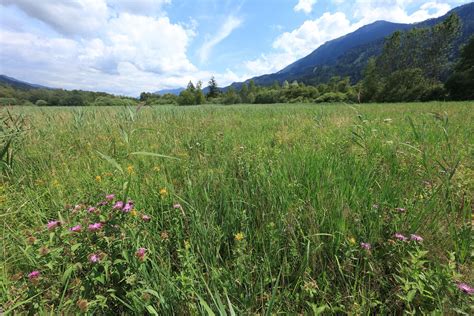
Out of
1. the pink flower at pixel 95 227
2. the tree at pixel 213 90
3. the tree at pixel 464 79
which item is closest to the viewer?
the pink flower at pixel 95 227

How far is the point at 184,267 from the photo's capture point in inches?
43.1

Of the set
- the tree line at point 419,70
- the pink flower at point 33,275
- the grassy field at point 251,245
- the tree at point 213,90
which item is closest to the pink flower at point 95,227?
the grassy field at point 251,245

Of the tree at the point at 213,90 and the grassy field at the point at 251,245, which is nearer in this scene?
the grassy field at the point at 251,245

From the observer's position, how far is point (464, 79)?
29.9 metres

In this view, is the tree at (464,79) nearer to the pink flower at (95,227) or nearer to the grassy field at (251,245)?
the grassy field at (251,245)

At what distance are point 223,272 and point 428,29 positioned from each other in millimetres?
61289

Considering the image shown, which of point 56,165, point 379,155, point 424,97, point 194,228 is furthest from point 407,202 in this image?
point 424,97

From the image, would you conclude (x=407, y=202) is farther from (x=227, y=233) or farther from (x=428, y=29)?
(x=428, y=29)

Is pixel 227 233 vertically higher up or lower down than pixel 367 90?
lower down

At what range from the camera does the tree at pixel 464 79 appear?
95.3 feet

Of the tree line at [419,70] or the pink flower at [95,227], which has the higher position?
the tree line at [419,70]

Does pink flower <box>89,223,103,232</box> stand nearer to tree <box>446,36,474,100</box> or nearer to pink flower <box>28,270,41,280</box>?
pink flower <box>28,270,41,280</box>

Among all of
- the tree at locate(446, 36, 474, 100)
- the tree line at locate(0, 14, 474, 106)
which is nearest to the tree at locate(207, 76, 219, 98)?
the tree line at locate(0, 14, 474, 106)

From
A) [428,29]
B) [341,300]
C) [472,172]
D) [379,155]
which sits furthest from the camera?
[428,29]
